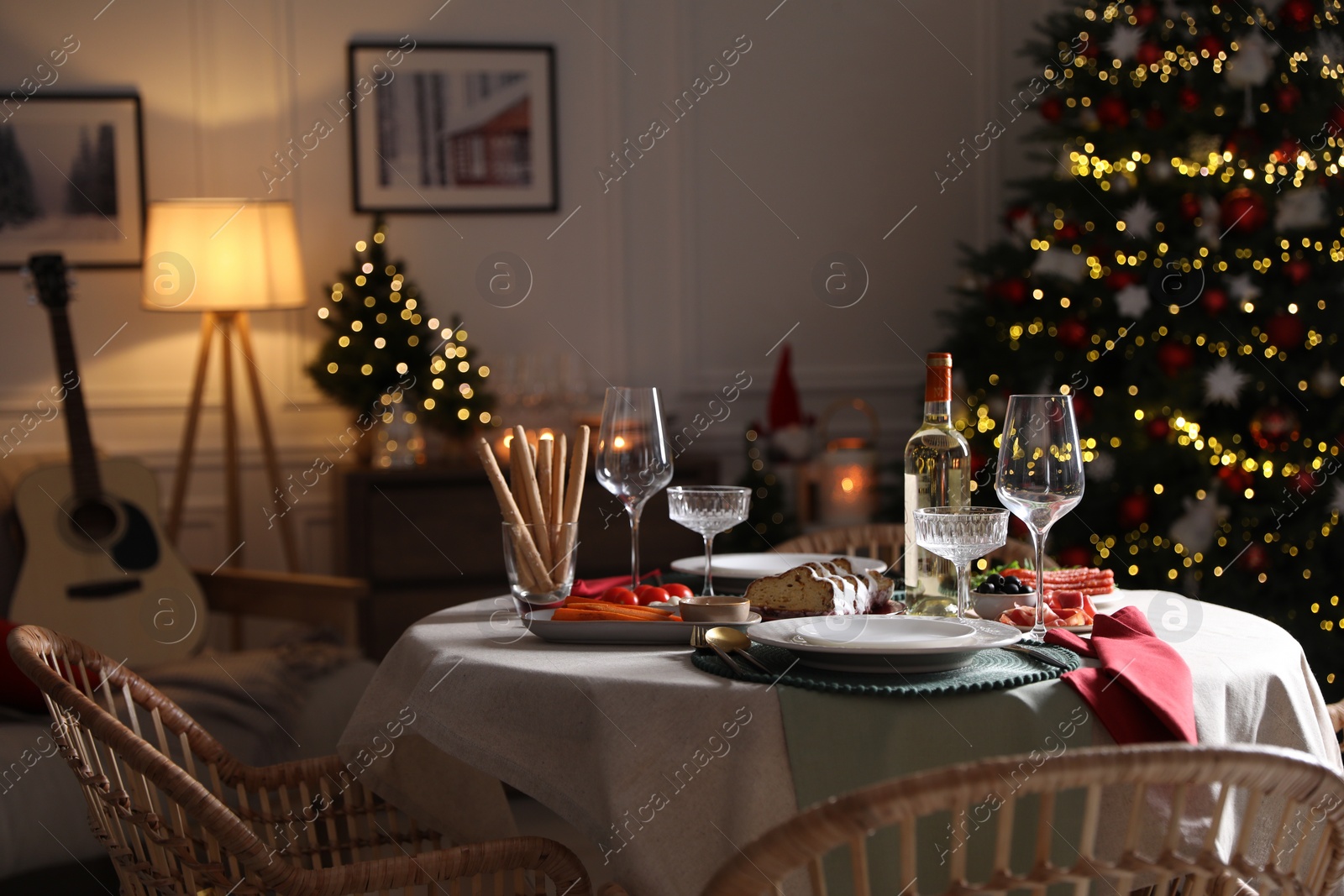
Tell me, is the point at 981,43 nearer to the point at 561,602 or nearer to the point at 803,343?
the point at 803,343

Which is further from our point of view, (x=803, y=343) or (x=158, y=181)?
(x=803, y=343)

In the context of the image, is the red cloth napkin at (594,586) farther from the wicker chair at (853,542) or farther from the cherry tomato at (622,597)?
the wicker chair at (853,542)

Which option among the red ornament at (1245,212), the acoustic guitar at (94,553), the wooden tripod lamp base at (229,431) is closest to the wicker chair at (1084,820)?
the acoustic guitar at (94,553)

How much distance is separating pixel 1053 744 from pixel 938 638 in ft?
0.55

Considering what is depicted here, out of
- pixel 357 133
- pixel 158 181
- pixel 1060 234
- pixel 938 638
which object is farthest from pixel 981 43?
pixel 938 638

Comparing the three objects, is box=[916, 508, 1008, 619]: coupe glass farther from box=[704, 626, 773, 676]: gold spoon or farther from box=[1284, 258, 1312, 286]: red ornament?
box=[1284, 258, 1312, 286]: red ornament

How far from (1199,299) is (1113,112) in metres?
0.61

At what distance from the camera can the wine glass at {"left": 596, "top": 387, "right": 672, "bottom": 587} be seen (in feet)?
5.80

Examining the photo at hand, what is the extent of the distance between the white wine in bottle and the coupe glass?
2.8 inches

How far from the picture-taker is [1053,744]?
1.25 metres

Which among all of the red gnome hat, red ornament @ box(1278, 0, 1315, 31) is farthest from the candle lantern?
red ornament @ box(1278, 0, 1315, 31)

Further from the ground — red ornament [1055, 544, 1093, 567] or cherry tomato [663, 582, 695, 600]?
cherry tomato [663, 582, 695, 600]

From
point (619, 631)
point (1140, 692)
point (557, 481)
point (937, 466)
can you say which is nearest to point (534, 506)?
point (557, 481)

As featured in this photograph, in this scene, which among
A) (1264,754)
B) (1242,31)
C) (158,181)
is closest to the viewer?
(1264,754)
